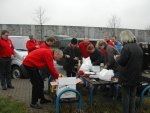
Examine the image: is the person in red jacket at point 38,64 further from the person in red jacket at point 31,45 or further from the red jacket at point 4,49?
the person in red jacket at point 31,45

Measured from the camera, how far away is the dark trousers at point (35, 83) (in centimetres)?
737

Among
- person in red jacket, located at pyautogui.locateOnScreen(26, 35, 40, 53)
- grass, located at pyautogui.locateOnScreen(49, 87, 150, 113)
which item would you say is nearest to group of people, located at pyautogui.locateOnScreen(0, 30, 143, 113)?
grass, located at pyautogui.locateOnScreen(49, 87, 150, 113)

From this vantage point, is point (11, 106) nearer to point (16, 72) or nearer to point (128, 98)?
point (128, 98)

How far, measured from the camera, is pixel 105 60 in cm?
875

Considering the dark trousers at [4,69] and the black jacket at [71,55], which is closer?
the dark trousers at [4,69]

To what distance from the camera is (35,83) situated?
7539 millimetres

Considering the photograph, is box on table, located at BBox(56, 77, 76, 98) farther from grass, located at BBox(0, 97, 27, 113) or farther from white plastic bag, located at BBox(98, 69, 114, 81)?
grass, located at BBox(0, 97, 27, 113)

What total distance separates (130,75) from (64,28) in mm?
35477

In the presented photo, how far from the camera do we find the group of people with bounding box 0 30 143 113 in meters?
6.14

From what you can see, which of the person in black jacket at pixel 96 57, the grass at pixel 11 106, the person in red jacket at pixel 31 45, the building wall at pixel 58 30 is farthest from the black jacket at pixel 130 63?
the building wall at pixel 58 30

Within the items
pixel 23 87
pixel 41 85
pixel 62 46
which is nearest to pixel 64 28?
pixel 62 46

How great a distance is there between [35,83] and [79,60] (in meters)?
2.68

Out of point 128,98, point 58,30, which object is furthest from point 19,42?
point 58,30

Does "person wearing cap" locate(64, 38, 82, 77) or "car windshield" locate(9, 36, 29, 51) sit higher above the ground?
"car windshield" locate(9, 36, 29, 51)
